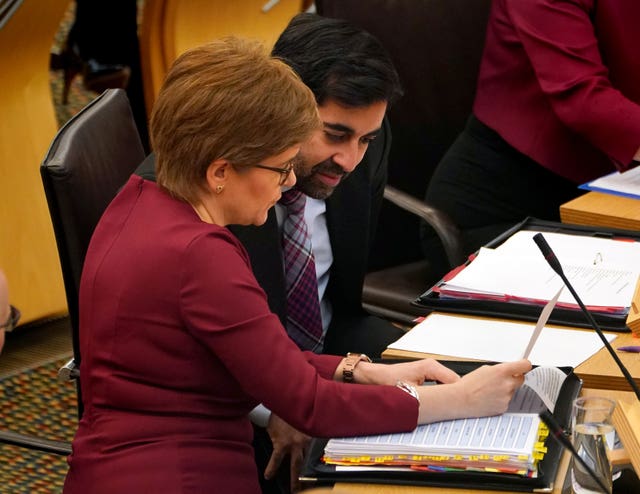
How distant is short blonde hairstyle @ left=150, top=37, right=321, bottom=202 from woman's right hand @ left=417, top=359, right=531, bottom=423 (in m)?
0.39

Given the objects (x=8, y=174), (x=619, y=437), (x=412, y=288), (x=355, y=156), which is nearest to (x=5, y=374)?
(x=8, y=174)

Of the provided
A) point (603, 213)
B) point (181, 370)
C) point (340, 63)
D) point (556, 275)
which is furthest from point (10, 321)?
point (603, 213)

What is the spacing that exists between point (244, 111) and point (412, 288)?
1.20m

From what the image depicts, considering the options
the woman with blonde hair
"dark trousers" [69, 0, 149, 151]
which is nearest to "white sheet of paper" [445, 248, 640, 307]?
the woman with blonde hair

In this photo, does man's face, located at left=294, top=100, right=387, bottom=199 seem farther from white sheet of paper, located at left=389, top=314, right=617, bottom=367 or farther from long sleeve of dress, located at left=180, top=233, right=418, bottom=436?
long sleeve of dress, located at left=180, top=233, right=418, bottom=436

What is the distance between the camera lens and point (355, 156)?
1.94 m

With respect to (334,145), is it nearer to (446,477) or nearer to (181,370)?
(181,370)

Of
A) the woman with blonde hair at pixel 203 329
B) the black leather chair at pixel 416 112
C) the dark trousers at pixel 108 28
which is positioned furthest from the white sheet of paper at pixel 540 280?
the dark trousers at pixel 108 28

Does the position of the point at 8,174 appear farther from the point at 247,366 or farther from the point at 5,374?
the point at 247,366

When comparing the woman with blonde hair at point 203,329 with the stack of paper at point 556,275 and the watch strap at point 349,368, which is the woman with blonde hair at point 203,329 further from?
the stack of paper at point 556,275

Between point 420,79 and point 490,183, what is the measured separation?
1.02ft

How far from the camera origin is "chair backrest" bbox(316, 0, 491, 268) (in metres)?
2.60

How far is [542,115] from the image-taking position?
266cm

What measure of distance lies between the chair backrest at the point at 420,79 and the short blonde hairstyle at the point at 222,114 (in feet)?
3.55
